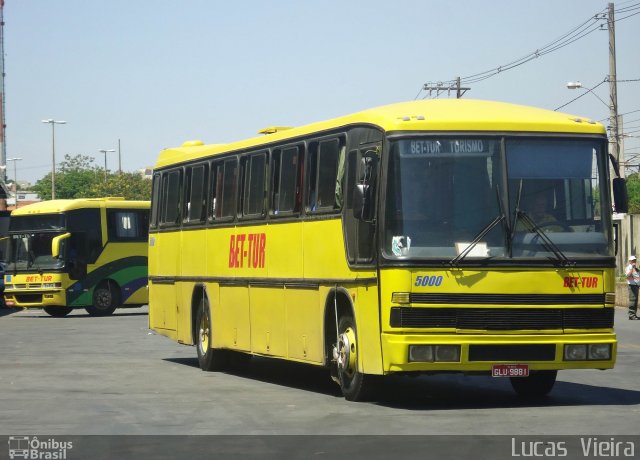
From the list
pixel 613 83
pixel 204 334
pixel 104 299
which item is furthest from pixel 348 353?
pixel 613 83

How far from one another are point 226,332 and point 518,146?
7.13 m

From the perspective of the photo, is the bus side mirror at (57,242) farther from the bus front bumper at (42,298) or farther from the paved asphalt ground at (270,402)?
the paved asphalt ground at (270,402)

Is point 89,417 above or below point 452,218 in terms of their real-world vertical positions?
below

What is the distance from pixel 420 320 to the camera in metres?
15.0

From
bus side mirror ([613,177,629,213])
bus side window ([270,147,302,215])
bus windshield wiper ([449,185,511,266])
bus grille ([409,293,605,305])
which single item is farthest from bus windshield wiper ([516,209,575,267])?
bus side window ([270,147,302,215])

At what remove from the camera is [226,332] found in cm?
2138

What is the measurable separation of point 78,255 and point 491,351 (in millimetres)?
30350

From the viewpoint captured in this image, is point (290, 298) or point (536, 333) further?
point (290, 298)

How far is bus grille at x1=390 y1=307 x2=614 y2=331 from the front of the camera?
15.0 m
